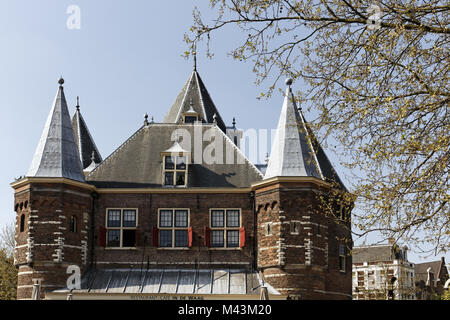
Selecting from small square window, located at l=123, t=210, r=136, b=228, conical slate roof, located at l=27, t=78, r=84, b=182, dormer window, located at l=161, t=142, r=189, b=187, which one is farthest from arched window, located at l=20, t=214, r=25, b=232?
dormer window, located at l=161, t=142, r=189, b=187

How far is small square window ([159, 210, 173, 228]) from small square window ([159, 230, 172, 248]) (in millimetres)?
309

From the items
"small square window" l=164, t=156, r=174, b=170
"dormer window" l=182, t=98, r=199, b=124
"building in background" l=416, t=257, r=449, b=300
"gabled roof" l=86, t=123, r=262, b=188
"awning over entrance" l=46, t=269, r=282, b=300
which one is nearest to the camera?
"awning over entrance" l=46, t=269, r=282, b=300

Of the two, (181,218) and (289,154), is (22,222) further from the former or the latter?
(289,154)

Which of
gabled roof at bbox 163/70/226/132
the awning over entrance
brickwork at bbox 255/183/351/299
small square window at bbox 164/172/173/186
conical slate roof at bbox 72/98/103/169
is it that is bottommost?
the awning over entrance

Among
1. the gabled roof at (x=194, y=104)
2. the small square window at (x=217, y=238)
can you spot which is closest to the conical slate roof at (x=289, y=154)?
the small square window at (x=217, y=238)

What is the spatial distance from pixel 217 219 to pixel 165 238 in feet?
8.87

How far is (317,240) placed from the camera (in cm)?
3027

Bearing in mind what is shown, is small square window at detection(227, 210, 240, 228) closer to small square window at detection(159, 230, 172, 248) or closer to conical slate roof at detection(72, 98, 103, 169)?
small square window at detection(159, 230, 172, 248)

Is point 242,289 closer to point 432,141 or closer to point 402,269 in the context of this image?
point 432,141

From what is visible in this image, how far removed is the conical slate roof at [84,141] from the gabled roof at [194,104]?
4.68 meters

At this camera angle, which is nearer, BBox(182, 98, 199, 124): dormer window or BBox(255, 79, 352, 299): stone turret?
BBox(255, 79, 352, 299): stone turret

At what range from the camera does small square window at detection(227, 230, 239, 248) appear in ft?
104

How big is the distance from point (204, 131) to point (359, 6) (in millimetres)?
21771
